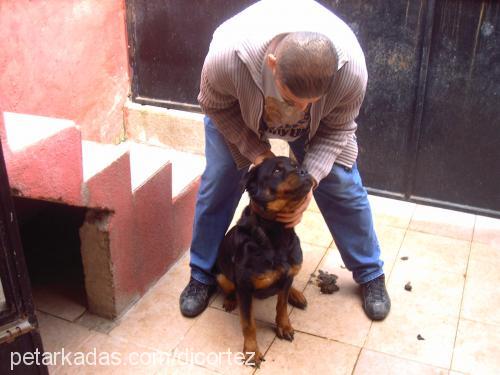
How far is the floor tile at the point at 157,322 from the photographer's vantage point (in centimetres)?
296

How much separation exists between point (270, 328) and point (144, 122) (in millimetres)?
2349

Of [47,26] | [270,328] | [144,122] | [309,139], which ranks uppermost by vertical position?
[47,26]

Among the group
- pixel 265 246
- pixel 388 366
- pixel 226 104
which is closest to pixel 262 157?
pixel 226 104

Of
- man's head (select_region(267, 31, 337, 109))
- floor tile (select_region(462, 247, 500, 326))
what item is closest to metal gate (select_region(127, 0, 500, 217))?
floor tile (select_region(462, 247, 500, 326))

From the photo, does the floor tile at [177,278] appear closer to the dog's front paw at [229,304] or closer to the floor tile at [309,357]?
the dog's front paw at [229,304]

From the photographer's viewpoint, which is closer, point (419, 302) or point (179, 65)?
point (419, 302)

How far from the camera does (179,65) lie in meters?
4.53

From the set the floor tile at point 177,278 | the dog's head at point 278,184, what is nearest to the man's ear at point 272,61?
the dog's head at point 278,184

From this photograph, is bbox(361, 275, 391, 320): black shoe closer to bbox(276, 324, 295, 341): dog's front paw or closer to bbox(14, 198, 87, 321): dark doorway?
bbox(276, 324, 295, 341): dog's front paw

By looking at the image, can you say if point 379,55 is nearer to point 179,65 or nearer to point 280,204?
point 179,65

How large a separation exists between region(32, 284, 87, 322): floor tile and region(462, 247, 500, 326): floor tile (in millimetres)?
2026

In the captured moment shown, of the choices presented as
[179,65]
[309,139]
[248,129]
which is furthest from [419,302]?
[179,65]

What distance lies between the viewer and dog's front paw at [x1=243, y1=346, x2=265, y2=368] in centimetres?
279

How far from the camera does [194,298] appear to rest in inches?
123
